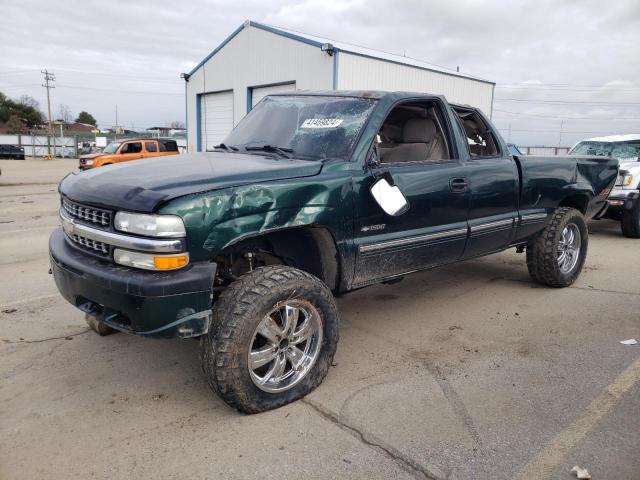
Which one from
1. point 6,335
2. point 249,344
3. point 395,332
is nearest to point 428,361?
point 395,332

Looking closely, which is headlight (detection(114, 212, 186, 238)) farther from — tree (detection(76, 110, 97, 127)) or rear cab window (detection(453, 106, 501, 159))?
tree (detection(76, 110, 97, 127))

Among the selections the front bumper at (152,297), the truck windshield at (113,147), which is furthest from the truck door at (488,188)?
the truck windshield at (113,147)

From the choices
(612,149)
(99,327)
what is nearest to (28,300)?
(99,327)

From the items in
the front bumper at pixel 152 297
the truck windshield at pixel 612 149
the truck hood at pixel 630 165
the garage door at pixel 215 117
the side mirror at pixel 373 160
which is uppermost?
the garage door at pixel 215 117

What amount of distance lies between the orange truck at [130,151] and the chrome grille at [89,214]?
18.2 m

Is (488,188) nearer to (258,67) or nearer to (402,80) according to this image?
(402,80)

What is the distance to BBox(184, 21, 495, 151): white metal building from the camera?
60.5 ft

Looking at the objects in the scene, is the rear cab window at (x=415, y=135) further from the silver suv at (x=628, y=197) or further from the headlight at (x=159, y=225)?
the silver suv at (x=628, y=197)

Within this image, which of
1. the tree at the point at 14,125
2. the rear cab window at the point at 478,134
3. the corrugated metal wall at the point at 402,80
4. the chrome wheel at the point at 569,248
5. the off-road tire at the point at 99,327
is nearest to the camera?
the off-road tire at the point at 99,327

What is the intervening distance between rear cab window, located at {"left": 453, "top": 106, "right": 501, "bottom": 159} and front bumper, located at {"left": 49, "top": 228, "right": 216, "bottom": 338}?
3175 mm

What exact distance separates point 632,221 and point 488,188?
227 inches

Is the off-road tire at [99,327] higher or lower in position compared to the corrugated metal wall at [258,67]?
lower

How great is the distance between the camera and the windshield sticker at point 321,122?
12.4ft

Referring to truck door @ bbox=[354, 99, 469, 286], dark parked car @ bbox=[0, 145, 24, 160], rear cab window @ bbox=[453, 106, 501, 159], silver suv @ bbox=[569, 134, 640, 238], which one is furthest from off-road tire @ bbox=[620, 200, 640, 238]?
dark parked car @ bbox=[0, 145, 24, 160]
